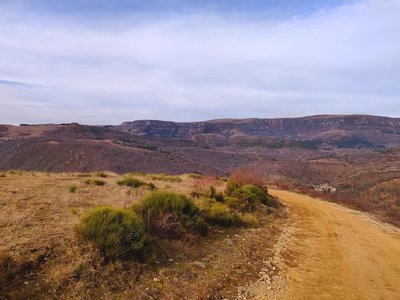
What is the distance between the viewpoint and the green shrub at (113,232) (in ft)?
22.4

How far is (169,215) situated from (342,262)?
14.1 ft

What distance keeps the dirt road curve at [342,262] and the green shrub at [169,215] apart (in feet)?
8.66

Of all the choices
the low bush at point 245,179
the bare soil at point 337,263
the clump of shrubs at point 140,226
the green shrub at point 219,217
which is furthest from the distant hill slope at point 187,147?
the clump of shrubs at point 140,226

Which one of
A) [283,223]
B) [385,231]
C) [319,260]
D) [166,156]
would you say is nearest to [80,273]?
[319,260]

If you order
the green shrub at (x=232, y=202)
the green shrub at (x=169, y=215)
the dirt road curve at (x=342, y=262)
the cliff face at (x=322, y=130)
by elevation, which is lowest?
the dirt road curve at (x=342, y=262)

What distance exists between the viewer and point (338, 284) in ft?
24.1

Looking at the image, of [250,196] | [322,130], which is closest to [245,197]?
[250,196]

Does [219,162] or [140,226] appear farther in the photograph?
[219,162]

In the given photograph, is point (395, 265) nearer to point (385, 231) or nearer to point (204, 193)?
point (385, 231)

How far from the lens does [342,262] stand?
891 centimetres

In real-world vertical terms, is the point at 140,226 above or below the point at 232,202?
above

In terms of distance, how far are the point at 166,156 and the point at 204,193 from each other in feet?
157

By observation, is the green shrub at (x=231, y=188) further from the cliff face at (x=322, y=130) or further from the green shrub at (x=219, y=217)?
the cliff face at (x=322, y=130)

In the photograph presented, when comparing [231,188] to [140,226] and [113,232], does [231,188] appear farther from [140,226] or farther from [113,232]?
[113,232]
